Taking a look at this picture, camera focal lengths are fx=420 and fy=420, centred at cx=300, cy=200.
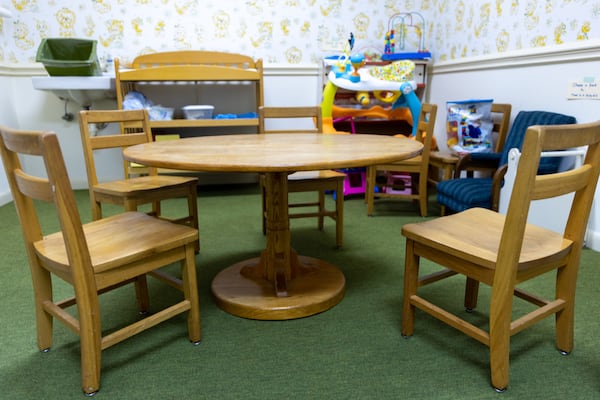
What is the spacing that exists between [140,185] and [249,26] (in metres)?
2.30

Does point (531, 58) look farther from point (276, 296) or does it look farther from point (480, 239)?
point (276, 296)

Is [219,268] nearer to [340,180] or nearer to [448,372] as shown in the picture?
[340,180]

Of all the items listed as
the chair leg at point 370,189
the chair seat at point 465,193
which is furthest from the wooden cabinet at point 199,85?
the chair seat at point 465,193

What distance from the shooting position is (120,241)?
4.52 feet

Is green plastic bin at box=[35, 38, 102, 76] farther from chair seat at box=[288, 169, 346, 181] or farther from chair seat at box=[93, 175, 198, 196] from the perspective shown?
chair seat at box=[288, 169, 346, 181]

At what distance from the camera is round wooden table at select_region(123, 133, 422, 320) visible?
4.38 feet

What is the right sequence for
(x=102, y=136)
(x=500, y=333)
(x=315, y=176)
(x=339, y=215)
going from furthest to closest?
(x=339, y=215)
(x=315, y=176)
(x=102, y=136)
(x=500, y=333)

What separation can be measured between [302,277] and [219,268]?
0.51m

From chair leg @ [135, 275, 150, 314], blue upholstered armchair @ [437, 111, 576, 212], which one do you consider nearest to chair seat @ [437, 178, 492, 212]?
blue upholstered armchair @ [437, 111, 576, 212]

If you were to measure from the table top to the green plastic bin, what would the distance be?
1993 millimetres

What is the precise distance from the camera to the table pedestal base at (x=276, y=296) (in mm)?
1707

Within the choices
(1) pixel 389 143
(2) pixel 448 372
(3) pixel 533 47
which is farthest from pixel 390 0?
(2) pixel 448 372

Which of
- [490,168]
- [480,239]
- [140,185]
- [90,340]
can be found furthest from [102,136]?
[490,168]

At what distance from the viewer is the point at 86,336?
1240 mm
